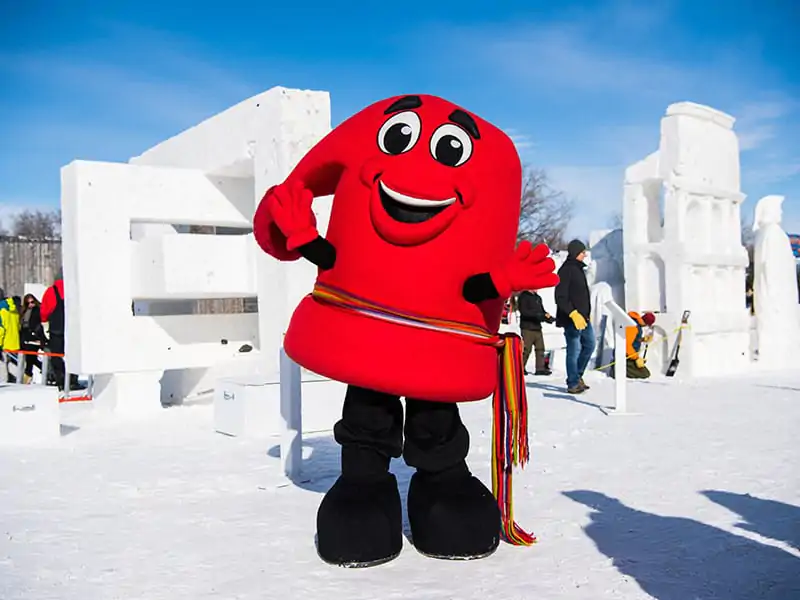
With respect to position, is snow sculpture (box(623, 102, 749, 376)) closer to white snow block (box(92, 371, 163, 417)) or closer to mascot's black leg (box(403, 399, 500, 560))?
white snow block (box(92, 371, 163, 417))

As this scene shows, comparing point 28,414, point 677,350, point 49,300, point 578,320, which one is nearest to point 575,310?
point 578,320

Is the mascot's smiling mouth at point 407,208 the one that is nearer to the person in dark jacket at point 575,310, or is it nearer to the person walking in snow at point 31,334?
the person in dark jacket at point 575,310

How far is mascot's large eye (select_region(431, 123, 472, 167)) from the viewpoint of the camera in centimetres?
344

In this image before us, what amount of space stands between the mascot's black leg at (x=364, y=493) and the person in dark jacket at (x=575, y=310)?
16.8 ft

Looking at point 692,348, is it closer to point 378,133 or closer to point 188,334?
point 188,334

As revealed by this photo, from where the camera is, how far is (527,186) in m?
34.5

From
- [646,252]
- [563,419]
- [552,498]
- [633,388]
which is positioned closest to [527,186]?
[646,252]

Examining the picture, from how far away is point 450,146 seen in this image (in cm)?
→ 345

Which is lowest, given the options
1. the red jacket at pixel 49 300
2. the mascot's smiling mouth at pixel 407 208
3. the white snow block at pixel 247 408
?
the white snow block at pixel 247 408

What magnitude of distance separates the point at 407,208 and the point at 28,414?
4761 mm

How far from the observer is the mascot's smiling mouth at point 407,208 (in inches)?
132

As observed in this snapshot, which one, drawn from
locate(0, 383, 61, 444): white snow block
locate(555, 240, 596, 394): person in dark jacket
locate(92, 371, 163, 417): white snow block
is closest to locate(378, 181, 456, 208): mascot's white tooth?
locate(0, 383, 61, 444): white snow block

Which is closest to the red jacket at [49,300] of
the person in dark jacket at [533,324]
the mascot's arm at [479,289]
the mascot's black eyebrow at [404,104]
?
A: the person in dark jacket at [533,324]

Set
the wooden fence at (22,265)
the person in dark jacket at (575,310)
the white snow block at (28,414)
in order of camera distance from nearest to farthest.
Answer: the white snow block at (28,414) → the person in dark jacket at (575,310) → the wooden fence at (22,265)
